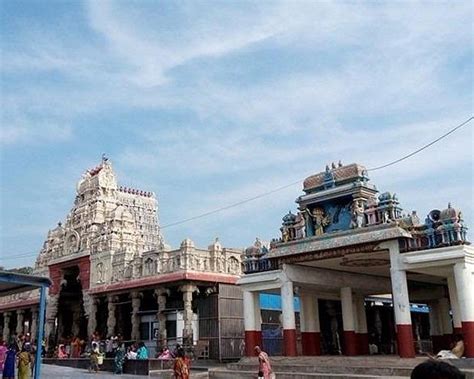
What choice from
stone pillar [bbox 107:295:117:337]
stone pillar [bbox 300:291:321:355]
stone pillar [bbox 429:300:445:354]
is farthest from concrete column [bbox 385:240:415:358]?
stone pillar [bbox 107:295:117:337]

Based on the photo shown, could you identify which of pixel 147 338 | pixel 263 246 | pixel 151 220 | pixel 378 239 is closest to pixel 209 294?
pixel 147 338

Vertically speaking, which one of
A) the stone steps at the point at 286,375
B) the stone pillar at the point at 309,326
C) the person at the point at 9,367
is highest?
the stone pillar at the point at 309,326

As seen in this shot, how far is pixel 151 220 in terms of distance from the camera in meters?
74.4

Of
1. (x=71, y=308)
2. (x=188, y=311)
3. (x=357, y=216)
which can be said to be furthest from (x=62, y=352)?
(x=357, y=216)

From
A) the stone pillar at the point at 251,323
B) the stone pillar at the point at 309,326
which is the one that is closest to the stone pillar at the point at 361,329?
the stone pillar at the point at 309,326

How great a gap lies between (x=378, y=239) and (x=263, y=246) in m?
5.97

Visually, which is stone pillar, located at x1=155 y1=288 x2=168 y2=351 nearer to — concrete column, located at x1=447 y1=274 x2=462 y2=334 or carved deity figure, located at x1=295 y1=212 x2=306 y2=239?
carved deity figure, located at x1=295 y1=212 x2=306 y2=239

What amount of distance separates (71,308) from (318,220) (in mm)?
26671

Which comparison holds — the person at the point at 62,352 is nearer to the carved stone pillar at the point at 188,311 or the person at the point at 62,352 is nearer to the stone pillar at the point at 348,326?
the carved stone pillar at the point at 188,311

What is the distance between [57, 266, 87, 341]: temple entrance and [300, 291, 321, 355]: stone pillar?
18954 millimetres

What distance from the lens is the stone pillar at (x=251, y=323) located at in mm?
21469

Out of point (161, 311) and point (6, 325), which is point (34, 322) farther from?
point (161, 311)

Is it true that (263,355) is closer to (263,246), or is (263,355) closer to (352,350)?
(263,246)

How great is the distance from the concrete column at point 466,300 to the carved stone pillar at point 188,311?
1466 centimetres
